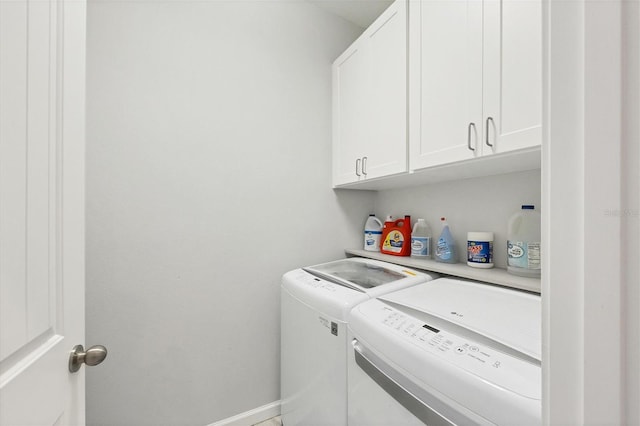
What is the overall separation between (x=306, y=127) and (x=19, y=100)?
60.4 inches

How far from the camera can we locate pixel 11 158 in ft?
1.50

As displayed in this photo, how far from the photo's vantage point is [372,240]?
201cm

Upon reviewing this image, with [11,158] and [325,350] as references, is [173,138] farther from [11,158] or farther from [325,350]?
[325,350]

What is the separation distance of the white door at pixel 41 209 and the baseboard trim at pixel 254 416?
3.86ft

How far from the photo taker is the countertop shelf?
43.9 inches

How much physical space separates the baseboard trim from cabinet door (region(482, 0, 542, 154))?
74.0 inches

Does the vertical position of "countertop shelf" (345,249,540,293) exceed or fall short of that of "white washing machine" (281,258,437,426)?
it exceeds it

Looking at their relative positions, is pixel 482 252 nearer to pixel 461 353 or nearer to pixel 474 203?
pixel 474 203

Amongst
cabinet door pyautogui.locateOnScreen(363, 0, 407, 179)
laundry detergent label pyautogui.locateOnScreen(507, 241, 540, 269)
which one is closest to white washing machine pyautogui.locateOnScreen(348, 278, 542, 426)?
laundry detergent label pyautogui.locateOnScreen(507, 241, 540, 269)

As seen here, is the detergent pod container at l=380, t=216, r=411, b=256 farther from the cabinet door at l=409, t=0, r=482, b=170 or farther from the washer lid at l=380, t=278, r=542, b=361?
the cabinet door at l=409, t=0, r=482, b=170

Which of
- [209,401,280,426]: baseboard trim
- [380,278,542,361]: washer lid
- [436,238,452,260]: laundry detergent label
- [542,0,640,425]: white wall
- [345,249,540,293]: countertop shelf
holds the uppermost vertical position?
[542,0,640,425]: white wall

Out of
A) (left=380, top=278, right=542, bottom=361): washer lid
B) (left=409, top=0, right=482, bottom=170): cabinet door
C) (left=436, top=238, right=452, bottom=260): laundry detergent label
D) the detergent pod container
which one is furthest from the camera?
the detergent pod container

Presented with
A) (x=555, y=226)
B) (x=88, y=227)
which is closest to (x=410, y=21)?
(x=555, y=226)

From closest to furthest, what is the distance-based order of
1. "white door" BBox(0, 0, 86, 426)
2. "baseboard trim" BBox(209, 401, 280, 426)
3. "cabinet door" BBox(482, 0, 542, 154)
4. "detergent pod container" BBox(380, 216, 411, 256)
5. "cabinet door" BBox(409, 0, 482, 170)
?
"white door" BBox(0, 0, 86, 426), "cabinet door" BBox(482, 0, 542, 154), "cabinet door" BBox(409, 0, 482, 170), "baseboard trim" BBox(209, 401, 280, 426), "detergent pod container" BBox(380, 216, 411, 256)
